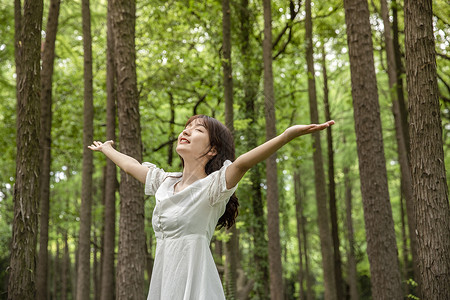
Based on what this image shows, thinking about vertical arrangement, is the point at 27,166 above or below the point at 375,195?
above

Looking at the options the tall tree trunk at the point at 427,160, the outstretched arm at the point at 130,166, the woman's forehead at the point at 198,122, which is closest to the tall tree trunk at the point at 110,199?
the tall tree trunk at the point at 427,160

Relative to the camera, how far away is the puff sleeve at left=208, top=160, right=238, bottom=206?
2.84 metres

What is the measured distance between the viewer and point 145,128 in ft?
50.5

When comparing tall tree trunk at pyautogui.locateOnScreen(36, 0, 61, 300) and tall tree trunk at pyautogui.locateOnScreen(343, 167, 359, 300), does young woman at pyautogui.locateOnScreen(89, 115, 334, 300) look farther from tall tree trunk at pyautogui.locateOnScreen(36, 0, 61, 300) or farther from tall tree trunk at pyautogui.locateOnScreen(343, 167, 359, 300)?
tall tree trunk at pyautogui.locateOnScreen(343, 167, 359, 300)

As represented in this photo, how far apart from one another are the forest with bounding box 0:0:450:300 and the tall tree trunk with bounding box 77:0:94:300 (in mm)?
32

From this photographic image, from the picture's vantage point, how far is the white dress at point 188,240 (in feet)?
9.16

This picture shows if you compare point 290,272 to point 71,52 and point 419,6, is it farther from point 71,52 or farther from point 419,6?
point 419,6

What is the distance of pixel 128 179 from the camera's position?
22.2 feet

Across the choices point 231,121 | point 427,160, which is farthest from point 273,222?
point 427,160

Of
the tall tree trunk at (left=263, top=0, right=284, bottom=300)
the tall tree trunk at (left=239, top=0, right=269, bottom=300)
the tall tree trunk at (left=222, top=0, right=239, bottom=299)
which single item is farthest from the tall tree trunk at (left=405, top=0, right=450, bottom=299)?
the tall tree trunk at (left=239, top=0, right=269, bottom=300)

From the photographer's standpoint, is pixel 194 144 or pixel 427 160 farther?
pixel 427 160

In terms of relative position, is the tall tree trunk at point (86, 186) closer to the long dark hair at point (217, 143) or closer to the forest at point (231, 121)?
the forest at point (231, 121)

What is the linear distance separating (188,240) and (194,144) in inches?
24.9

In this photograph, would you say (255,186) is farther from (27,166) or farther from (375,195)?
(27,166)
